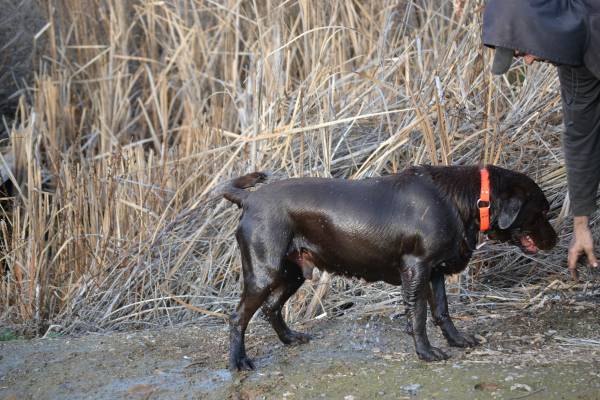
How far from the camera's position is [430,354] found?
4.45m

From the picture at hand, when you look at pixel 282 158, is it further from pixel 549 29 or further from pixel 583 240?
pixel 549 29

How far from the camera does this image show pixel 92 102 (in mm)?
8680

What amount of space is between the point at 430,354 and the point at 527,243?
0.82 metres

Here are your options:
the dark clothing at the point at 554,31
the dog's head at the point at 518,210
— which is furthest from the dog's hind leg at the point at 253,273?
the dark clothing at the point at 554,31

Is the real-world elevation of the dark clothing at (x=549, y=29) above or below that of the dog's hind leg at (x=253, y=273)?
above

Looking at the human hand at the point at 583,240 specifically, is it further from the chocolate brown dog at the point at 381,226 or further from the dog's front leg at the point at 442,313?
the dog's front leg at the point at 442,313

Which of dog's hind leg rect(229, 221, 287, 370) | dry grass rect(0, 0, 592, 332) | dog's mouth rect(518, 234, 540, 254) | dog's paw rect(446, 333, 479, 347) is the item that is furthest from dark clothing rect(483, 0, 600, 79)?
dry grass rect(0, 0, 592, 332)

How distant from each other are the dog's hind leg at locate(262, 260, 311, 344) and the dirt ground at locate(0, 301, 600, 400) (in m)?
0.07

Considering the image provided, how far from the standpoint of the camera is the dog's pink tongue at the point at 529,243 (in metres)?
4.74

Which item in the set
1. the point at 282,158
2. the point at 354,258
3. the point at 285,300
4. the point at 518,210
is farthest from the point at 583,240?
the point at 282,158

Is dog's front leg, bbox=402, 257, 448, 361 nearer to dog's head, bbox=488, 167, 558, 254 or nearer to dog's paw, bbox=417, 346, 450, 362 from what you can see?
dog's paw, bbox=417, 346, 450, 362

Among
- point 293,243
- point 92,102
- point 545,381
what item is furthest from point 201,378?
point 92,102

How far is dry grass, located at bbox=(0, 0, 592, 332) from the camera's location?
582 centimetres

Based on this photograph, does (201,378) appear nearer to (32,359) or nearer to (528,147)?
(32,359)
